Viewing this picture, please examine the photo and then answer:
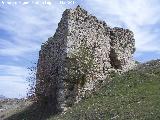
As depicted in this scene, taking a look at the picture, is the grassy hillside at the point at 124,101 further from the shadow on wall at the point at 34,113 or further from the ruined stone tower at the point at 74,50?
the ruined stone tower at the point at 74,50

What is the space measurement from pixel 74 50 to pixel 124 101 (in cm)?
783

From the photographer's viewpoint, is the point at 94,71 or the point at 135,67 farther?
the point at 135,67

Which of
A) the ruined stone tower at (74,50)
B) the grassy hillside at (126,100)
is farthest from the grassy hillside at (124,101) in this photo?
the ruined stone tower at (74,50)

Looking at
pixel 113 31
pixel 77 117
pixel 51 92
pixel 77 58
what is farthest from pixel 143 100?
pixel 113 31

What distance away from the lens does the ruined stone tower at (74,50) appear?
37.7 meters

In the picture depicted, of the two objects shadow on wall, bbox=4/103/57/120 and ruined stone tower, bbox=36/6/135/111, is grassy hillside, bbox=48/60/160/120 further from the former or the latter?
shadow on wall, bbox=4/103/57/120

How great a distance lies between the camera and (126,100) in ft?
106

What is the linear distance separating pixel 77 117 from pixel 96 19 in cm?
1290

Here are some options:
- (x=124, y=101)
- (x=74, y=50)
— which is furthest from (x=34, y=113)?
(x=124, y=101)

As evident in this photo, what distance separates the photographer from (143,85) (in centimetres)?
3597

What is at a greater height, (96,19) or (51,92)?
(96,19)

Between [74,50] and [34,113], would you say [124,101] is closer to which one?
[74,50]

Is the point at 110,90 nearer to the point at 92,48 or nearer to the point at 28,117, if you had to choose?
the point at 92,48

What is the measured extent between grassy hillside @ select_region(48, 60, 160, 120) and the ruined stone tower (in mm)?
1491
